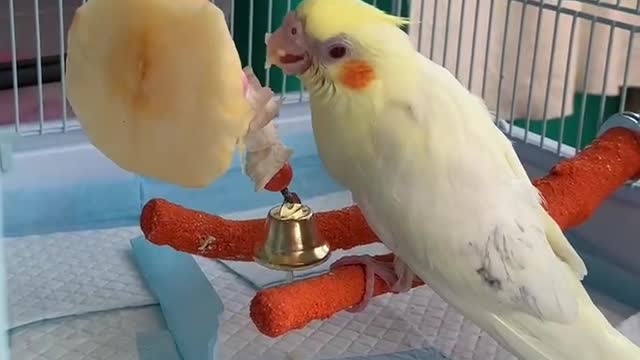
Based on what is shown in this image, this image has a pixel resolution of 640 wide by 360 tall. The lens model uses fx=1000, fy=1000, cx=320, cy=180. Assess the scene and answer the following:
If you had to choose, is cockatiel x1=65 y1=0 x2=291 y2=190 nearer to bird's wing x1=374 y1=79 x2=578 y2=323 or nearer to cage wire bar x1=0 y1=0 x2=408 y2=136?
bird's wing x1=374 y1=79 x2=578 y2=323

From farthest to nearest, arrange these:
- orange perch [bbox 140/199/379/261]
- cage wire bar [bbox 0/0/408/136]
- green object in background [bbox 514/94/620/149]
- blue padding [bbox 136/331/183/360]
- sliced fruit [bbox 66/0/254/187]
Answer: green object in background [bbox 514/94/620/149] < cage wire bar [bbox 0/0/408/136] < blue padding [bbox 136/331/183/360] < orange perch [bbox 140/199/379/261] < sliced fruit [bbox 66/0/254/187]

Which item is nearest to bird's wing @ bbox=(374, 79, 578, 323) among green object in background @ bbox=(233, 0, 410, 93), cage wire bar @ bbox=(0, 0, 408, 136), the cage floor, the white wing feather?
the white wing feather

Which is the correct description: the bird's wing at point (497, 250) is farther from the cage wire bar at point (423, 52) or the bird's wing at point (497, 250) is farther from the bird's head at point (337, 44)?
the cage wire bar at point (423, 52)

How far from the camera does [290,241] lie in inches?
27.3

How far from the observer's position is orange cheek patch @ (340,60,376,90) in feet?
2.19

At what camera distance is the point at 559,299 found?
0.65m

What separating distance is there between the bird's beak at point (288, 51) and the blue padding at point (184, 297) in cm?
25

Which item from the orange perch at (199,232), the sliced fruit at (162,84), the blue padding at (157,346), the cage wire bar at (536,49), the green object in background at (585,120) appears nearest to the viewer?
the sliced fruit at (162,84)

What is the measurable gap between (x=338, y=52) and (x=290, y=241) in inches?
5.3

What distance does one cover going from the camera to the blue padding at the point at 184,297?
0.82 meters

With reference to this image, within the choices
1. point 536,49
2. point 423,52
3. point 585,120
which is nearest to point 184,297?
point 536,49

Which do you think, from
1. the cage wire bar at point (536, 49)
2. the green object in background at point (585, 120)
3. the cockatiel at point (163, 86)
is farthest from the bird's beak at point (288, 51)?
the green object in background at point (585, 120)

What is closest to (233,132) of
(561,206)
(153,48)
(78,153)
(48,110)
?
(153,48)

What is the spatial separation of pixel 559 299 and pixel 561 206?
0.53ft
